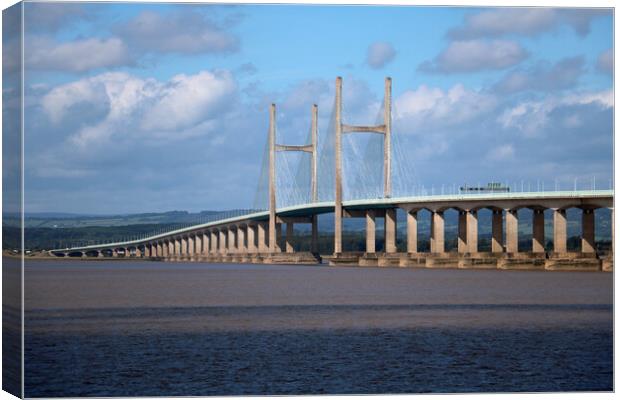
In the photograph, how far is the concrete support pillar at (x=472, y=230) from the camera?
9500 cm

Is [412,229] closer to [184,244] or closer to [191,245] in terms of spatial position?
[191,245]

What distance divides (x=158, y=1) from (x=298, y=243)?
134 meters

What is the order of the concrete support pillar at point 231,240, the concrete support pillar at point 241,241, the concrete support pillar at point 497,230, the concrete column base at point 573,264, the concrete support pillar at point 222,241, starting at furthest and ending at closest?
the concrete support pillar at point 222,241
the concrete support pillar at point 231,240
the concrete support pillar at point 241,241
the concrete support pillar at point 497,230
the concrete column base at point 573,264

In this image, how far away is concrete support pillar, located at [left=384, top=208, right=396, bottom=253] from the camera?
106 m

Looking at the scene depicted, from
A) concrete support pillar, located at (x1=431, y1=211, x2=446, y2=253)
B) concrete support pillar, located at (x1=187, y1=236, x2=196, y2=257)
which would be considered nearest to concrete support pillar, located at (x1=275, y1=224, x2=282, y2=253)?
concrete support pillar, located at (x1=431, y1=211, x2=446, y2=253)

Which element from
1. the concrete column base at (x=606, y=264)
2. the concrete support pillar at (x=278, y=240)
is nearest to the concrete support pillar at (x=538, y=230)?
the concrete column base at (x=606, y=264)

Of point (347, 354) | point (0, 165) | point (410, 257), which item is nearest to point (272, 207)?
point (410, 257)

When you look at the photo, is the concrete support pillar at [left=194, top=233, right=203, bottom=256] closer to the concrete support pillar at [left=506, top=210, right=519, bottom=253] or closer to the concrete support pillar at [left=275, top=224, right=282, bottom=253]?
the concrete support pillar at [left=275, top=224, right=282, bottom=253]

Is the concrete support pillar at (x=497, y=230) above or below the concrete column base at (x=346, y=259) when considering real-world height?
above

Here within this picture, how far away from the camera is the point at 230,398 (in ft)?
A: 70.6

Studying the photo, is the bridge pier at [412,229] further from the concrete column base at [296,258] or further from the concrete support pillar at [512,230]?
the concrete column base at [296,258]

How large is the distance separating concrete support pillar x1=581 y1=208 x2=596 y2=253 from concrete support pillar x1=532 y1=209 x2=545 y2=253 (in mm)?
6853

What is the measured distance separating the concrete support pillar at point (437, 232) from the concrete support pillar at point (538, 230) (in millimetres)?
11173

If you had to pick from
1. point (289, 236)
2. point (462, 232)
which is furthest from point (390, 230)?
point (289, 236)
